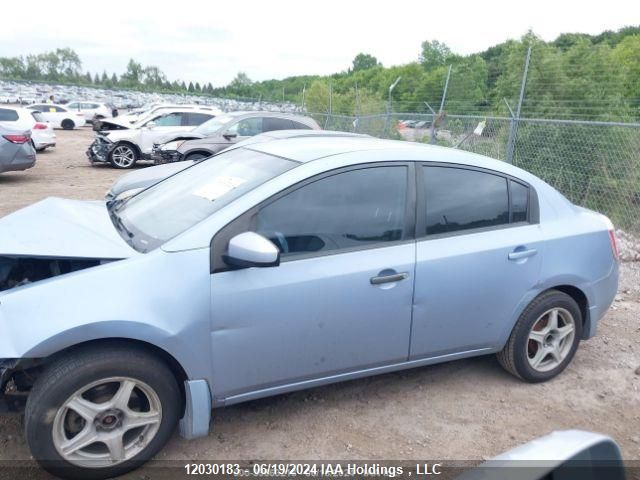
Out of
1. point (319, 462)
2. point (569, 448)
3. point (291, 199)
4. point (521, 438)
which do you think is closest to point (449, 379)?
point (521, 438)

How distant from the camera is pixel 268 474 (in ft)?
9.41

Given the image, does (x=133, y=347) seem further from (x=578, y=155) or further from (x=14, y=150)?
→ (x=14, y=150)

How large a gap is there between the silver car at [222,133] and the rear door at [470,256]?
302 inches

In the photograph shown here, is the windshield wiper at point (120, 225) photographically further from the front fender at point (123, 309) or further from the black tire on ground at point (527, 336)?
the black tire on ground at point (527, 336)

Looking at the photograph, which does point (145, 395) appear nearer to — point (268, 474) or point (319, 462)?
point (268, 474)

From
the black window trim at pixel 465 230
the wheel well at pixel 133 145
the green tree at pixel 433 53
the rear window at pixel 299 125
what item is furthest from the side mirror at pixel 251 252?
the green tree at pixel 433 53

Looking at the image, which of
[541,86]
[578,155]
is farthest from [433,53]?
[578,155]

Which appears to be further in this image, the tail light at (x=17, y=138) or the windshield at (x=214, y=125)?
the windshield at (x=214, y=125)

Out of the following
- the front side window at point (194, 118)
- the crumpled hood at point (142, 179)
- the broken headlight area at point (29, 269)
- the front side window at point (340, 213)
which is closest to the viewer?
the front side window at point (340, 213)

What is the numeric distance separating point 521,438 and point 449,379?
0.72 metres

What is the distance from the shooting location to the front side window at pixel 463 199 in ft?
11.2

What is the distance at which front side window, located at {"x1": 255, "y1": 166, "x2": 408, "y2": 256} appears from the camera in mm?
2996

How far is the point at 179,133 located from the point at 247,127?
3.23m

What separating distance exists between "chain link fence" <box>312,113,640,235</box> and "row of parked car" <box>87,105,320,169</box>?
389 centimetres
